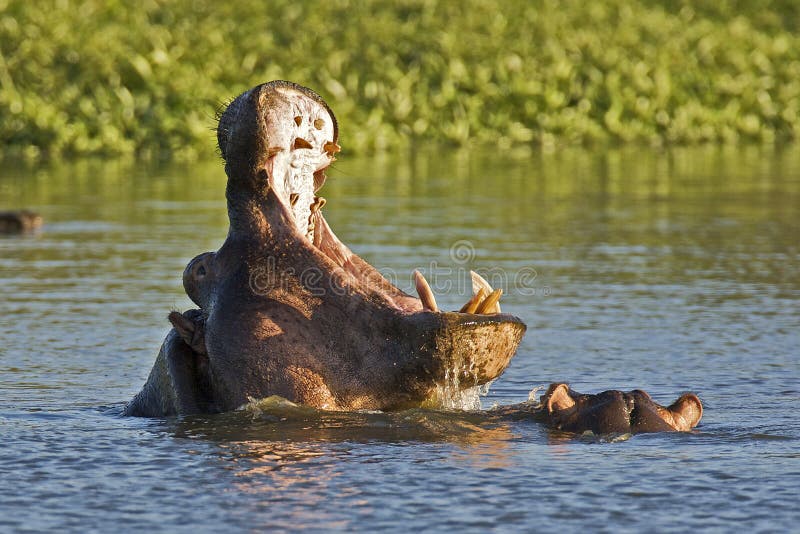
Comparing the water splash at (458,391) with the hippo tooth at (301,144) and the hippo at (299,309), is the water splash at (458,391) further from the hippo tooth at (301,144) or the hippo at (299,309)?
the hippo tooth at (301,144)

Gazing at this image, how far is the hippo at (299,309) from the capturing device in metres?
6.65

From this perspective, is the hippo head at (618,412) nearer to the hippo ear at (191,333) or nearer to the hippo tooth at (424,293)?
the hippo tooth at (424,293)

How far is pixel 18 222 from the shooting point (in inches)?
615

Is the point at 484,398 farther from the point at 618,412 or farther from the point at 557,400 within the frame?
the point at 618,412

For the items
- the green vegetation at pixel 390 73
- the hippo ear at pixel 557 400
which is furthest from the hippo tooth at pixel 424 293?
the green vegetation at pixel 390 73

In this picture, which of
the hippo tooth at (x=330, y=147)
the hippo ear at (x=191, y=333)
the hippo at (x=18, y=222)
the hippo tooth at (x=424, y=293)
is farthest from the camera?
the hippo at (x=18, y=222)

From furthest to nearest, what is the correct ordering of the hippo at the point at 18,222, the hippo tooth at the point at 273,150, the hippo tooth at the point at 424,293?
the hippo at the point at 18,222 → the hippo tooth at the point at 273,150 → the hippo tooth at the point at 424,293

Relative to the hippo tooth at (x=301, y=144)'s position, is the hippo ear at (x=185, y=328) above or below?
below

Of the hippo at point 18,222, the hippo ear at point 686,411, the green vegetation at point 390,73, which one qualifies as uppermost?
the green vegetation at point 390,73

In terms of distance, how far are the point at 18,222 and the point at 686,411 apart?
1004 cm

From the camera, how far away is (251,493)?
593cm

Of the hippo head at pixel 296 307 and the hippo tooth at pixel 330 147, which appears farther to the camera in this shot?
the hippo tooth at pixel 330 147

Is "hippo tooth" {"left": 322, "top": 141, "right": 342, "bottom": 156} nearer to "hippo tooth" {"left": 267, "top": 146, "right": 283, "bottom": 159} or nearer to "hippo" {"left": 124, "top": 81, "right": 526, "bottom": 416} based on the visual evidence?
"hippo" {"left": 124, "top": 81, "right": 526, "bottom": 416}

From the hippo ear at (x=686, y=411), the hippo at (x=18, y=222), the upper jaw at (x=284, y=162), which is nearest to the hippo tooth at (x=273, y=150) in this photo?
the upper jaw at (x=284, y=162)
